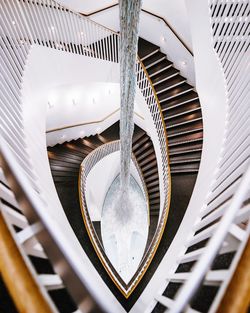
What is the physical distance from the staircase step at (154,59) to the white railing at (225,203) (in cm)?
396

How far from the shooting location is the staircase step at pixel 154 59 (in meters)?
8.47

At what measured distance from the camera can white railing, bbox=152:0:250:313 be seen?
117cm

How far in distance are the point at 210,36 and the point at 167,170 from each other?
9.65ft

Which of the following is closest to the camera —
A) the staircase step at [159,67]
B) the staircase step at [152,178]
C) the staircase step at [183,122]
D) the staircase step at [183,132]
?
the staircase step at [183,132]

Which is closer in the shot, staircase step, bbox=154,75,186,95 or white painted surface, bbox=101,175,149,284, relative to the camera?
staircase step, bbox=154,75,186,95

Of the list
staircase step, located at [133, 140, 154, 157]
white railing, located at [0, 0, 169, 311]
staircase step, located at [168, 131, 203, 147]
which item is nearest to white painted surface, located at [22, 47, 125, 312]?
white railing, located at [0, 0, 169, 311]

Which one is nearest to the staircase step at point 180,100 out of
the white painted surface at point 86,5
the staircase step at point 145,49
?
the staircase step at point 145,49

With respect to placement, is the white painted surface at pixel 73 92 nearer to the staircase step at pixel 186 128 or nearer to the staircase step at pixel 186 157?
the staircase step at pixel 186 128

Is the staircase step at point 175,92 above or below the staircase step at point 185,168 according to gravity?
above

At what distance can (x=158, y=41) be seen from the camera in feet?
28.7

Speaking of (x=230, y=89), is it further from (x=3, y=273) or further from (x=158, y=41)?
(x=158, y=41)

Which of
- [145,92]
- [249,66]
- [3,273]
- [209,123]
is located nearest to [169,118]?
[145,92]

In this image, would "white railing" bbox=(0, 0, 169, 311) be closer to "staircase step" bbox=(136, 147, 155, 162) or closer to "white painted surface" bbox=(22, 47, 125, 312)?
"white painted surface" bbox=(22, 47, 125, 312)

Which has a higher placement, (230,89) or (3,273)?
(230,89)
